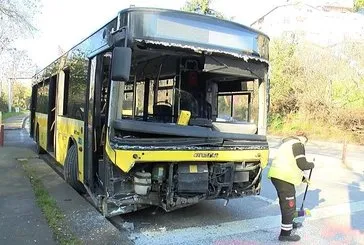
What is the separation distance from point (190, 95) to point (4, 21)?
19.5m

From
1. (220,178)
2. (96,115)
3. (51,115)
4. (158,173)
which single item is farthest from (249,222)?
(51,115)

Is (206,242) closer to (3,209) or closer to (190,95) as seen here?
(190,95)

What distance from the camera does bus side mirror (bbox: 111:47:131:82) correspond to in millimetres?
5730

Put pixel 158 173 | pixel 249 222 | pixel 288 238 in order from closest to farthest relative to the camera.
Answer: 1. pixel 288 238
2. pixel 158 173
3. pixel 249 222

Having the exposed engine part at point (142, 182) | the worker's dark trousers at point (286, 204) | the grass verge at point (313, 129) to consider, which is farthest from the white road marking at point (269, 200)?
the grass verge at point (313, 129)

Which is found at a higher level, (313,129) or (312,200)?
(313,129)

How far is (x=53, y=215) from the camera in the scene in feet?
23.3

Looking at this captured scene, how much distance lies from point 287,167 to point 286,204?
518 millimetres

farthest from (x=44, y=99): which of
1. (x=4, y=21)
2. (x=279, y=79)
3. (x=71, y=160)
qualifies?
(x=279, y=79)

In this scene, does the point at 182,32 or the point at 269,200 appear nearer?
the point at 182,32

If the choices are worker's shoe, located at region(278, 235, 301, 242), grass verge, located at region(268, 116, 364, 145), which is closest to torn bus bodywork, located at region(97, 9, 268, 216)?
worker's shoe, located at region(278, 235, 301, 242)

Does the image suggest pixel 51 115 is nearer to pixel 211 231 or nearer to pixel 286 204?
pixel 211 231

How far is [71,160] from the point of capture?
894 centimetres

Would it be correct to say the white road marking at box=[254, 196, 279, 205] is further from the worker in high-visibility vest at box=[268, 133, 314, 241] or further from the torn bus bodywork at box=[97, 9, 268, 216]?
the worker in high-visibility vest at box=[268, 133, 314, 241]
